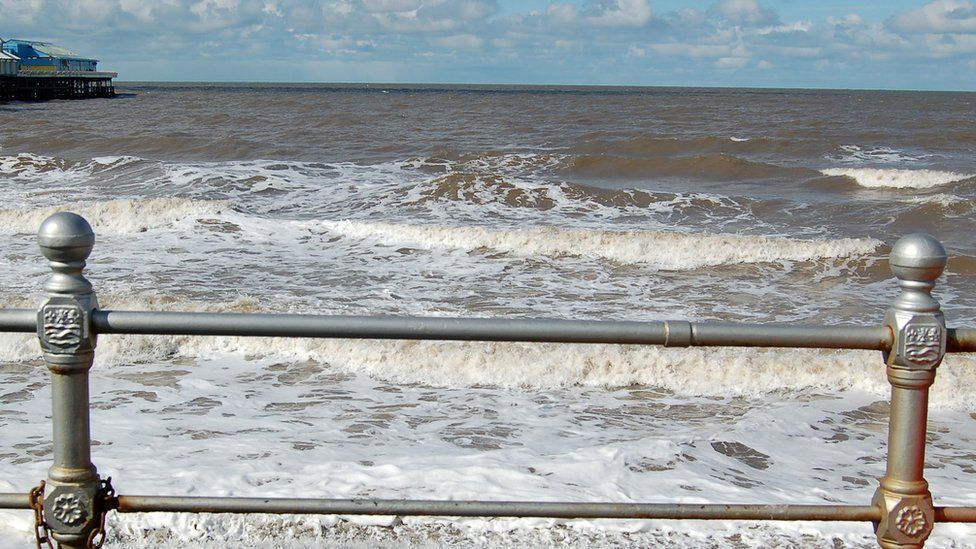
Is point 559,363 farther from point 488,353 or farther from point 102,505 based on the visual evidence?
point 102,505

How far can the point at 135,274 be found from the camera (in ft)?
36.8

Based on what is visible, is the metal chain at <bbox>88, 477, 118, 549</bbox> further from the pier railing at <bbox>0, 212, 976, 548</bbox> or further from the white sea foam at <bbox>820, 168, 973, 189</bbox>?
the white sea foam at <bbox>820, 168, 973, 189</bbox>

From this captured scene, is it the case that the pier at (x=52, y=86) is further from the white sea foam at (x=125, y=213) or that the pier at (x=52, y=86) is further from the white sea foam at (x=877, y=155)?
the white sea foam at (x=877, y=155)

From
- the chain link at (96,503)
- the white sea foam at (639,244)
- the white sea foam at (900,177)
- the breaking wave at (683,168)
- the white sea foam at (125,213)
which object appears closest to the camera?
the chain link at (96,503)

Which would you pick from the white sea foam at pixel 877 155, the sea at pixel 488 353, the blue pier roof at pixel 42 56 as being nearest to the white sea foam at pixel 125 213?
the sea at pixel 488 353

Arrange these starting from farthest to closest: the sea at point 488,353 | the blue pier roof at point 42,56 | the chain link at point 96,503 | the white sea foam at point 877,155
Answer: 1. the blue pier roof at point 42,56
2. the white sea foam at point 877,155
3. the sea at point 488,353
4. the chain link at point 96,503

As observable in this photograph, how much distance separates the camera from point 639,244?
44.2ft

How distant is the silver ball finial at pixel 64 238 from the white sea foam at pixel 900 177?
21821 mm

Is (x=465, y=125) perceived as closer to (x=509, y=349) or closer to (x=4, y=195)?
(x=4, y=195)

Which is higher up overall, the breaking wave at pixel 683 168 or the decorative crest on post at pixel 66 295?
the decorative crest on post at pixel 66 295

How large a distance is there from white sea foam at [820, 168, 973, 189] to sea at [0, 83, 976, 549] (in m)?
0.12

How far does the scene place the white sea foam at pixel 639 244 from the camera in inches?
514

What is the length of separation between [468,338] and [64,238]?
83 cm

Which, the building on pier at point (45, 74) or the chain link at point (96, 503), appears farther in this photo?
the building on pier at point (45, 74)
